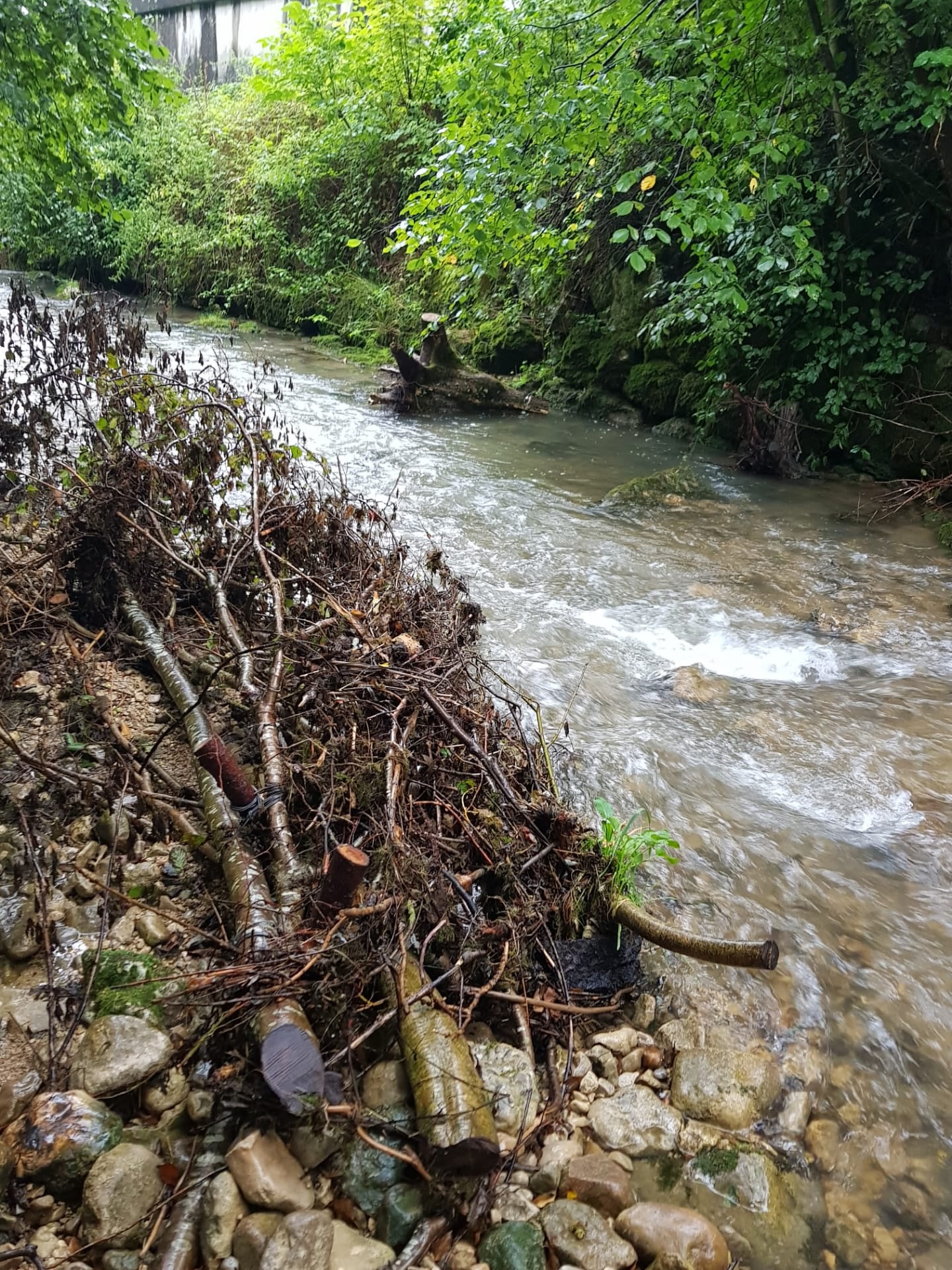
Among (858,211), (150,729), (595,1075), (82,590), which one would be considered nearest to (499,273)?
(858,211)

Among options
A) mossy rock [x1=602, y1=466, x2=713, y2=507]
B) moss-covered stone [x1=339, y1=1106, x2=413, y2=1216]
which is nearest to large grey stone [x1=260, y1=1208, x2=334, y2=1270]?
moss-covered stone [x1=339, y1=1106, x2=413, y2=1216]

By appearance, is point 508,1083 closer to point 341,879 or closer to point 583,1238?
point 583,1238

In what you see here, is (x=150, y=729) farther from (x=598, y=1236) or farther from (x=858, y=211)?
(x=858, y=211)

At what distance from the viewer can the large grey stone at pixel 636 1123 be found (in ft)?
7.14

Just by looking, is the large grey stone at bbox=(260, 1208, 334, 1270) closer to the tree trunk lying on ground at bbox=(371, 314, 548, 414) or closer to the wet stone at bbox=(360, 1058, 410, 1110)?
the wet stone at bbox=(360, 1058, 410, 1110)

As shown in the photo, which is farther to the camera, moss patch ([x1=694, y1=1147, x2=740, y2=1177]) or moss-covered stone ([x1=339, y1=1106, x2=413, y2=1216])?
moss patch ([x1=694, y1=1147, x2=740, y2=1177])

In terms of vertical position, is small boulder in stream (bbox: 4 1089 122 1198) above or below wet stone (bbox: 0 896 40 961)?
above

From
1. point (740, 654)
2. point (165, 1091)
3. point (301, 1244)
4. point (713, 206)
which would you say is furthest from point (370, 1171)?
point (713, 206)

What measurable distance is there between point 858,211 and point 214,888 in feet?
30.9

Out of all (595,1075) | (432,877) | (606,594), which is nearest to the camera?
(595,1075)

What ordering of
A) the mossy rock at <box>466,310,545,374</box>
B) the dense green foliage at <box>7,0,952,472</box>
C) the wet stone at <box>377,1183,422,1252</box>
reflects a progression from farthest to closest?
1. the mossy rock at <box>466,310,545,374</box>
2. the dense green foliage at <box>7,0,952,472</box>
3. the wet stone at <box>377,1183,422,1252</box>

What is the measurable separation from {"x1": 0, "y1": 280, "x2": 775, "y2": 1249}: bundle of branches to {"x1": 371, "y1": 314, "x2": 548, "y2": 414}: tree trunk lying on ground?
20.2 feet

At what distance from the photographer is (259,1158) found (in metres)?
1.79

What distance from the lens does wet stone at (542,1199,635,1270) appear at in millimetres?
Answer: 1838
